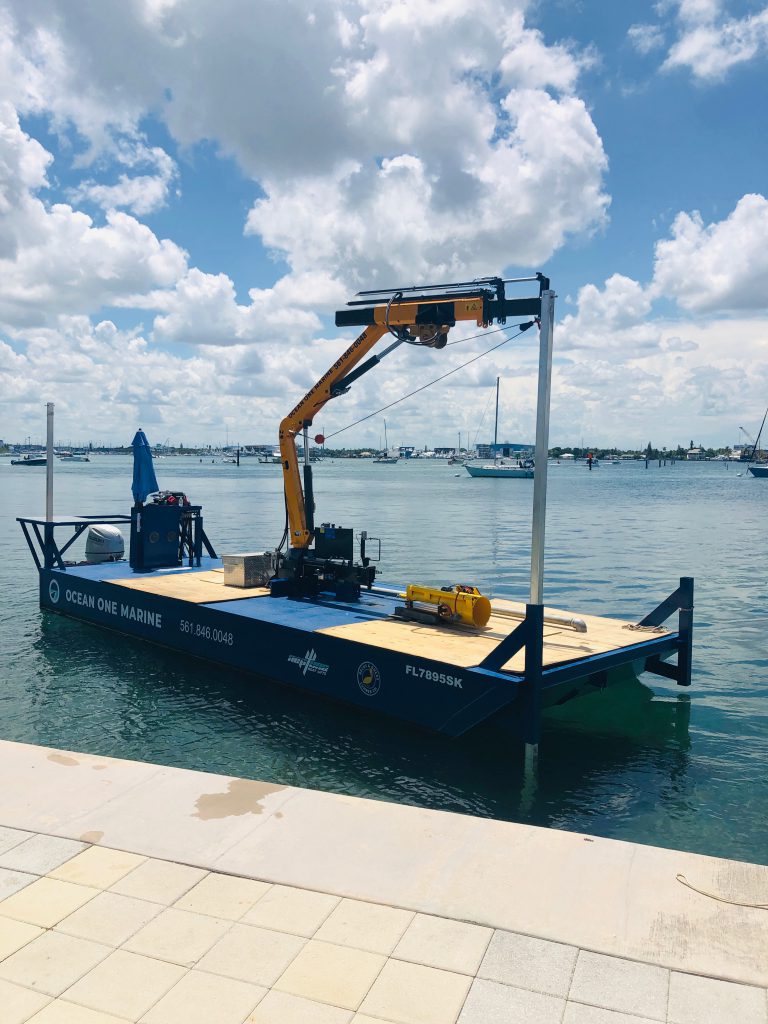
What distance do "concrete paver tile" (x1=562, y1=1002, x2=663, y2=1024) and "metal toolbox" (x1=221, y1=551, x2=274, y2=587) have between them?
Answer: 12890mm

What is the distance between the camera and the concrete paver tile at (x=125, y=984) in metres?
4.55

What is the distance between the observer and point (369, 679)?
37.7 feet

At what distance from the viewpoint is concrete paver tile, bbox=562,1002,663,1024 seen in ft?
14.6

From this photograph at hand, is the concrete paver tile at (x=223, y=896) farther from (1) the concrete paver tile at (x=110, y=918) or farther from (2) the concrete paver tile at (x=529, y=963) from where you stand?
(2) the concrete paver tile at (x=529, y=963)

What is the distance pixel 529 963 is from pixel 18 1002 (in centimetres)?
309

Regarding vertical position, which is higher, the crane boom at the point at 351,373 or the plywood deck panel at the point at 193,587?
the crane boom at the point at 351,373

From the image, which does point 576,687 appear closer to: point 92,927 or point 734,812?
point 734,812

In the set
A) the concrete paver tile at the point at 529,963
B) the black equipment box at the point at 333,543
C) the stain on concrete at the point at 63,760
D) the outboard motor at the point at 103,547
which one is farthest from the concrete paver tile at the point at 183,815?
the outboard motor at the point at 103,547

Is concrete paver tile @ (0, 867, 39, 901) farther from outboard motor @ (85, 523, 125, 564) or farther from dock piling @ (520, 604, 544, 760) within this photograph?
outboard motor @ (85, 523, 125, 564)

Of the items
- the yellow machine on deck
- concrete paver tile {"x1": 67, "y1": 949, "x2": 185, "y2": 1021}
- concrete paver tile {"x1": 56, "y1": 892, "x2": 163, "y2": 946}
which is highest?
the yellow machine on deck

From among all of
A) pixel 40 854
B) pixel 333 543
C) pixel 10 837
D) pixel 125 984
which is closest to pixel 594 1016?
pixel 125 984

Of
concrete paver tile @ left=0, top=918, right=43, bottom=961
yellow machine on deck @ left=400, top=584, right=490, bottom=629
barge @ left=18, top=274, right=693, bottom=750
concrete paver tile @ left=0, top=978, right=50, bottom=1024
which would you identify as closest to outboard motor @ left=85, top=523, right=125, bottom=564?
barge @ left=18, top=274, right=693, bottom=750

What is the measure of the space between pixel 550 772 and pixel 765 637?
11006 mm

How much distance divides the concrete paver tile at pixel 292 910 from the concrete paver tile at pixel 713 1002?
2299mm
